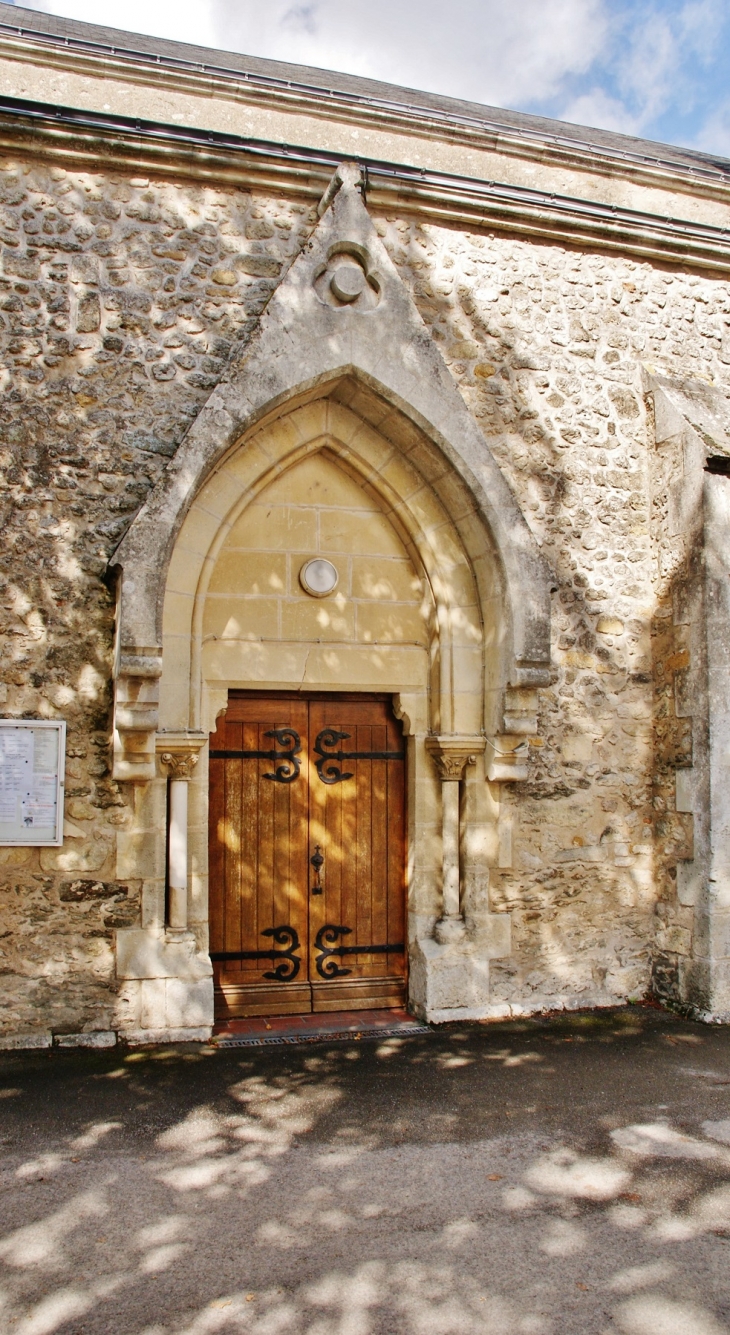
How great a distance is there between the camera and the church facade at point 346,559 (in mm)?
5273

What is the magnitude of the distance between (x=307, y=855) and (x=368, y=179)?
415 cm

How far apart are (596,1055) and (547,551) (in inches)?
120

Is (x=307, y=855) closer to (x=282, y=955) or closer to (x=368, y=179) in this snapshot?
(x=282, y=955)

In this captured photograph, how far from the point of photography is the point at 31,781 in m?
5.19

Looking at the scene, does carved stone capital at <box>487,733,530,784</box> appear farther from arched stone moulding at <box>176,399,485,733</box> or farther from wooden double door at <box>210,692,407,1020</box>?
wooden double door at <box>210,692,407,1020</box>

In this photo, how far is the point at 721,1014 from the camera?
19.4ft

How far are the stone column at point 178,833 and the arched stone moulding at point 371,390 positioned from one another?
0.17 m

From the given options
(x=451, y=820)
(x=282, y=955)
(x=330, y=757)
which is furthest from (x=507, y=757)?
(x=282, y=955)

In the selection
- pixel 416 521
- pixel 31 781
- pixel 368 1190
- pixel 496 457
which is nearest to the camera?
pixel 368 1190

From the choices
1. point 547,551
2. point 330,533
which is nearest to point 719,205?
point 547,551

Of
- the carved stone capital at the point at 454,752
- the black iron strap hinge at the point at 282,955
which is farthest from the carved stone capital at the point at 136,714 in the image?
the carved stone capital at the point at 454,752

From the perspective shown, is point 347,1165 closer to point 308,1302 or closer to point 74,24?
point 308,1302

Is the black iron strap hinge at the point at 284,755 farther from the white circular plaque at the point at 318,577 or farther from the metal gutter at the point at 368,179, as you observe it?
the metal gutter at the point at 368,179

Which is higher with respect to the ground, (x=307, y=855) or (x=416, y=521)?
(x=416, y=521)
